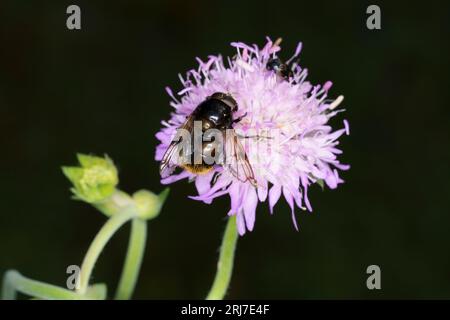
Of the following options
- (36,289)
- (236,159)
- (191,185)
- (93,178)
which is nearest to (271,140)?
(236,159)

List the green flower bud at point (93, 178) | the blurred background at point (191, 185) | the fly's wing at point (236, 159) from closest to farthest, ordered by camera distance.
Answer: the fly's wing at point (236, 159)
the green flower bud at point (93, 178)
the blurred background at point (191, 185)

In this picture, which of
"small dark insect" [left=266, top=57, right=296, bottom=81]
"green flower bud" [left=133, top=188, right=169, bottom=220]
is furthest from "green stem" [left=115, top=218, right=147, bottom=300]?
"small dark insect" [left=266, top=57, right=296, bottom=81]

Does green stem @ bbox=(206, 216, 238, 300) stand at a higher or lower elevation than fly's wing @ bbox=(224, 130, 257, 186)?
lower

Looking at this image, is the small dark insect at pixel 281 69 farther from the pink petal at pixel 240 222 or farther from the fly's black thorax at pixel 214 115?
the pink petal at pixel 240 222

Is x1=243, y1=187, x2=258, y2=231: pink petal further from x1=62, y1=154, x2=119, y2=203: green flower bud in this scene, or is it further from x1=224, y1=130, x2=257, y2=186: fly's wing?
x1=62, y1=154, x2=119, y2=203: green flower bud

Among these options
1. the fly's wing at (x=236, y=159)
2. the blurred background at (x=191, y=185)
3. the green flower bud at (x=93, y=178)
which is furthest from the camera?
the blurred background at (x=191, y=185)

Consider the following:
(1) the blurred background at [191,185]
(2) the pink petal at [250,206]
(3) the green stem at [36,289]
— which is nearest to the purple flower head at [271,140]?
(2) the pink petal at [250,206]

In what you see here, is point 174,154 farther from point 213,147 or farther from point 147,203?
point 147,203
